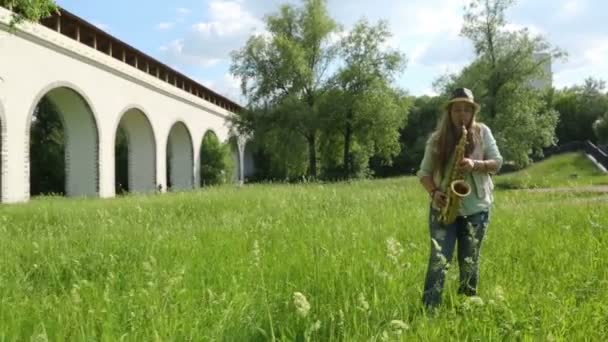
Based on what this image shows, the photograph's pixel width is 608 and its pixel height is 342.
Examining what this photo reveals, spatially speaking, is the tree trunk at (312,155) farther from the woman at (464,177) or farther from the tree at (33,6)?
the woman at (464,177)

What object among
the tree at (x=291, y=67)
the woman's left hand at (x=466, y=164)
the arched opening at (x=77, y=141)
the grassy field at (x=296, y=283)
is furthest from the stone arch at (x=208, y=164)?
the woman's left hand at (x=466, y=164)

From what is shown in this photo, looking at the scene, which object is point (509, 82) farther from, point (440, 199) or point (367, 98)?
point (440, 199)

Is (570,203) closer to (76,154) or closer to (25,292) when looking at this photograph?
(25,292)

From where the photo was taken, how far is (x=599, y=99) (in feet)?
166

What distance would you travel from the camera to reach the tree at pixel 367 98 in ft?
107

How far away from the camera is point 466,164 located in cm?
335

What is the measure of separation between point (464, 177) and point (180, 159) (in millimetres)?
38850

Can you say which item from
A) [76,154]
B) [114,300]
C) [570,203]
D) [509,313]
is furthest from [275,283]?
[76,154]

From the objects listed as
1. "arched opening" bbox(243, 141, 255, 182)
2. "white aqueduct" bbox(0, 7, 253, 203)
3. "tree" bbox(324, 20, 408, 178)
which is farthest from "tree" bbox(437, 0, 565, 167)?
"arched opening" bbox(243, 141, 255, 182)

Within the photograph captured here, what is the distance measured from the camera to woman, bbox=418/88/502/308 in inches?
135

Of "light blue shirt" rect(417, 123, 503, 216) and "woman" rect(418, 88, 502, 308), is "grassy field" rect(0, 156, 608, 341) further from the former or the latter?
"light blue shirt" rect(417, 123, 503, 216)

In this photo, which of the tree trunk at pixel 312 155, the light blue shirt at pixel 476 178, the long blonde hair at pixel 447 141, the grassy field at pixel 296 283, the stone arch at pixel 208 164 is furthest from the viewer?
the stone arch at pixel 208 164

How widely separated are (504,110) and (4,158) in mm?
21498

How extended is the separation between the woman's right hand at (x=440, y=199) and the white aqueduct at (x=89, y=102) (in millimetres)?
18531
